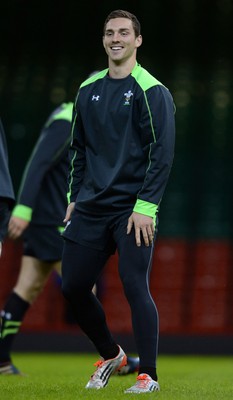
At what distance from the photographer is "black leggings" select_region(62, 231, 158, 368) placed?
4566 millimetres

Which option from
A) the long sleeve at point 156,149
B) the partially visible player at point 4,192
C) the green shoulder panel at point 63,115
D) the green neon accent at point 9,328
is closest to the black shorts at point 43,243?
the green neon accent at point 9,328

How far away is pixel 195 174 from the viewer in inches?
458

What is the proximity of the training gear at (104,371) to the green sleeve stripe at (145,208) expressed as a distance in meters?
0.78

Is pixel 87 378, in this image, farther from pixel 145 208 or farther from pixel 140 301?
pixel 145 208

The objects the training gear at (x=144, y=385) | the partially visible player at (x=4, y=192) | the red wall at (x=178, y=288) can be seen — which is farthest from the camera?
the red wall at (x=178, y=288)

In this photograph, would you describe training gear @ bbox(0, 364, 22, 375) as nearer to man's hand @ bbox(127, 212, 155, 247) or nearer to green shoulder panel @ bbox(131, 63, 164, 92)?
man's hand @ bbox(127, 212, 155, 247)

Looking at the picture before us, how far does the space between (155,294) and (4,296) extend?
1.53 meters

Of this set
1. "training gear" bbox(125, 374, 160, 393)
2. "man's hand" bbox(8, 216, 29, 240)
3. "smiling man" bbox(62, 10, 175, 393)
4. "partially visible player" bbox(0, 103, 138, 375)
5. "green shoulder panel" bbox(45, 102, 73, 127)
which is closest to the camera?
"training gear" bbox(125, 374, 160, 393)

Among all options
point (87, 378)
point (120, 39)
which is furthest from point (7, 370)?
point (120, 39)

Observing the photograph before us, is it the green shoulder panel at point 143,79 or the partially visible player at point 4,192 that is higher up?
the green shoulder panel at point 143,79

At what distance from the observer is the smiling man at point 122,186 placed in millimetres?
4562

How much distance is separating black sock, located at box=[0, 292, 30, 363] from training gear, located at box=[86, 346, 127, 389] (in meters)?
1.60

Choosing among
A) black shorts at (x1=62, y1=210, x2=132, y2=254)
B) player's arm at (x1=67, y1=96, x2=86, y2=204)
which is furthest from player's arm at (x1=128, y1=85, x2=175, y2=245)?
player's arm at (x1=67, y1=96, x2=86, y2=204)

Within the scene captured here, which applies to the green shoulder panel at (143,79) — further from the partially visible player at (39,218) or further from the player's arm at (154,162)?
the partially visible player at (39,218)
